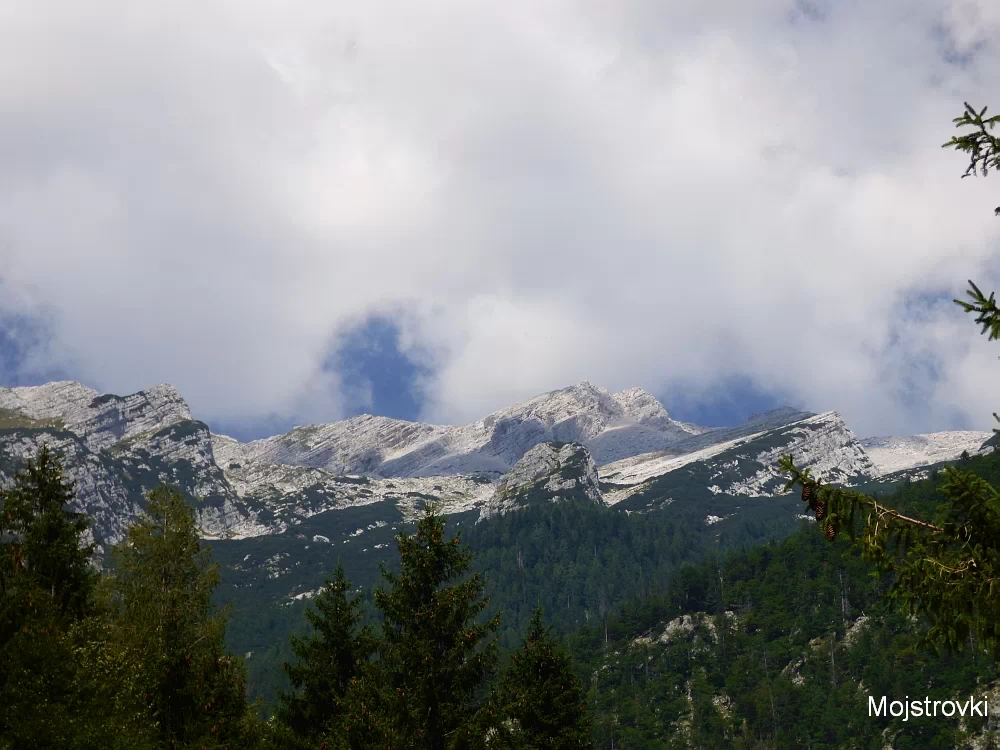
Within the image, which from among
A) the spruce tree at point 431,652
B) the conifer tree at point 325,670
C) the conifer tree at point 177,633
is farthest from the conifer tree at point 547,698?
the conifer tree at point 177,633

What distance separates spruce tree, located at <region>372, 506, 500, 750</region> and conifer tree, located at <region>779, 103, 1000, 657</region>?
70.1ft

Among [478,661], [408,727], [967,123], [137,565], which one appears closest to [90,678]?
[408,727]

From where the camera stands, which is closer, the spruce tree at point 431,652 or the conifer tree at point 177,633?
the spruce tree at point 431,652

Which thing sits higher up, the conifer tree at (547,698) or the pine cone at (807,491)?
the pine cone at (807,491)

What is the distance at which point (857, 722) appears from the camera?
168000 mm

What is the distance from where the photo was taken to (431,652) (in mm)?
36531

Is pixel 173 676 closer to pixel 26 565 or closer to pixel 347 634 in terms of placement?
pixel 347 634

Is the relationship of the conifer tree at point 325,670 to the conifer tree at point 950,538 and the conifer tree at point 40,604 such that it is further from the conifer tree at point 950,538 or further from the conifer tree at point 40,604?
the conifer tree at point 950,538

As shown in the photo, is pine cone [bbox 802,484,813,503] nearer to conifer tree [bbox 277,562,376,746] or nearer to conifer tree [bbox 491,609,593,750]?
conifer tree [bbox 277,562,376,746]

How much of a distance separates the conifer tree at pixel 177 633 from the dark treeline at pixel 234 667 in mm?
96

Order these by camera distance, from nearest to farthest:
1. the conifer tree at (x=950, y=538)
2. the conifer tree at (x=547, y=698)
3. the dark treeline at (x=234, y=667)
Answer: the conifer tree at (x=950, y=538)
the dark treeline at (x=234, y=667)
the conifer tree at (x=547, y=698)

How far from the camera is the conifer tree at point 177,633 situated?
37.2m

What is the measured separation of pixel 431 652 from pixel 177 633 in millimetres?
11896

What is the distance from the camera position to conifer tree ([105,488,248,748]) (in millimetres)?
37219
